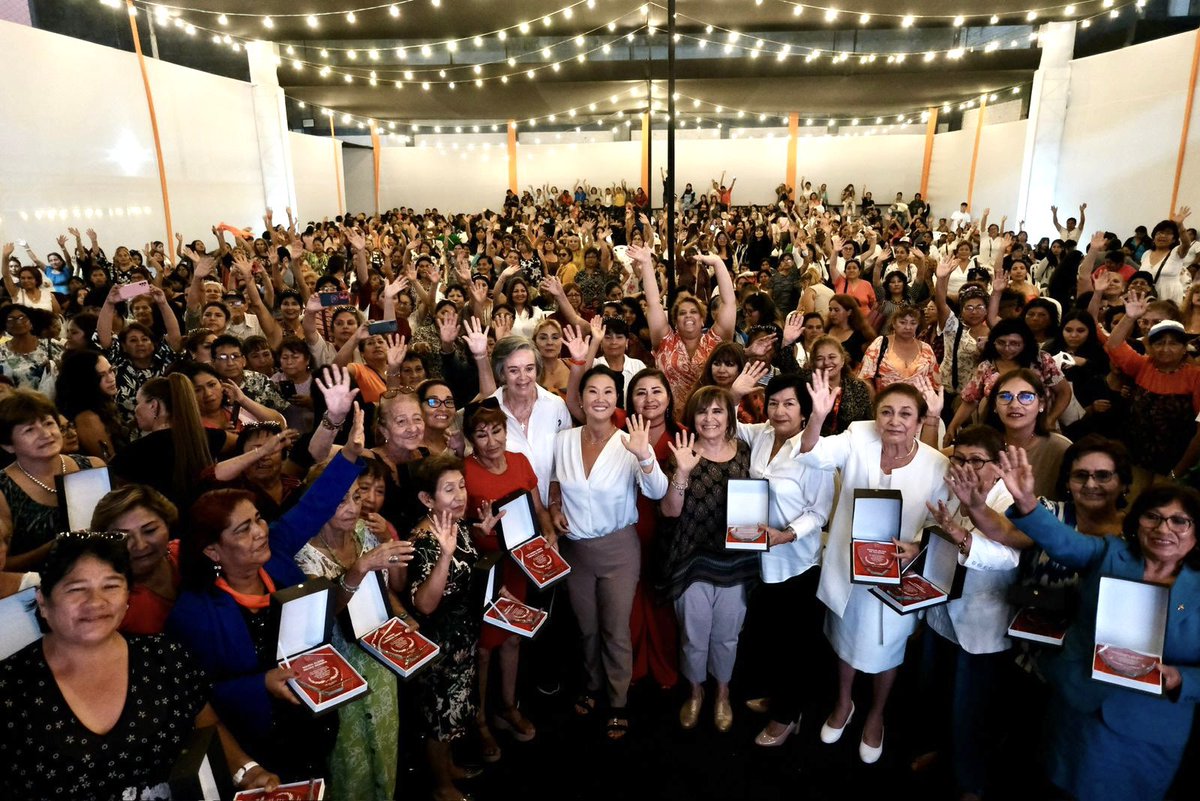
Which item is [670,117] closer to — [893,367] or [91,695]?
[893,367]

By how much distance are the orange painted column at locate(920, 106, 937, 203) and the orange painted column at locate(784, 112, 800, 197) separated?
3.60 meters

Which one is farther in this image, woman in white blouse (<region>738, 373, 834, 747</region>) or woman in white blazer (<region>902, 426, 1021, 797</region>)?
woman in white blouse (<region>738, 373, 834, 747</region>)

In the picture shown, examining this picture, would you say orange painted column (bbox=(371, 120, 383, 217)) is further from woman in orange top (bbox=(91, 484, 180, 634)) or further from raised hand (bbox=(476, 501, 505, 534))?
woman in orange top (bbox=(91, 484, 180, 634))

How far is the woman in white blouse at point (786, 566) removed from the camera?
2945 mm

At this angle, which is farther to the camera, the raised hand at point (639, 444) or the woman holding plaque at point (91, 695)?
the raised hand at point (639, 444)

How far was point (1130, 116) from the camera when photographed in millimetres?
11023

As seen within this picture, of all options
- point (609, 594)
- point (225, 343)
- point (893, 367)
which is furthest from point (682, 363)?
point (225, 343)

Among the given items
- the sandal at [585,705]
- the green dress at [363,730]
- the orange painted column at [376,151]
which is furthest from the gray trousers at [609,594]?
the orange painted column at [376,151]

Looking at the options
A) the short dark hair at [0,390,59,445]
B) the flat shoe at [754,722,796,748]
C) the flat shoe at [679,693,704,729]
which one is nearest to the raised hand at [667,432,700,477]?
the flat shoe at [679,693,704,729]

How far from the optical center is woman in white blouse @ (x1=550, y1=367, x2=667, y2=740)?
9.83ft

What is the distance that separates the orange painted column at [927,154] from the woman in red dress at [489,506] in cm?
2075

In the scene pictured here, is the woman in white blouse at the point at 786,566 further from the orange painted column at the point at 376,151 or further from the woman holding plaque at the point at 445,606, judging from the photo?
the orange painted column at the point at 376,151

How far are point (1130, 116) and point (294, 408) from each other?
13.0m

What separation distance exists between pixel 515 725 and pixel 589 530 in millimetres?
936
